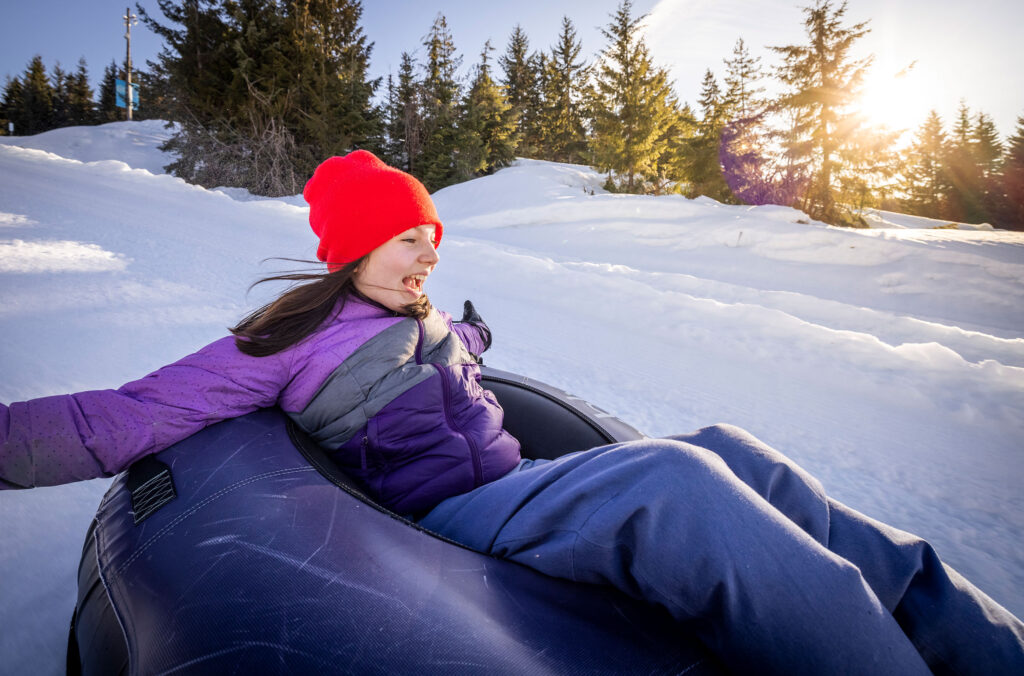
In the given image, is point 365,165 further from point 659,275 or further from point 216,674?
point 659,275

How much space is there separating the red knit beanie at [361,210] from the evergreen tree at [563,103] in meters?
23.1

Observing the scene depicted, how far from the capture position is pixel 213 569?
2.63 ft

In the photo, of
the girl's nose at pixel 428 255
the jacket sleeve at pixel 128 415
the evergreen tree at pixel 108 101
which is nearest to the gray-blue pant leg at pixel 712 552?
the jacket sleeve at pixel 128 415

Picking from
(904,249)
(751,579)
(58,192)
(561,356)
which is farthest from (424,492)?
(904,249)

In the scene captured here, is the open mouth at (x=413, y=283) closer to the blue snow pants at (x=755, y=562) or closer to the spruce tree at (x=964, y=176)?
the blue snow pants at (x=755, y=562)

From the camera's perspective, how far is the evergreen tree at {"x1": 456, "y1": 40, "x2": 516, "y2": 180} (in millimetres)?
15641

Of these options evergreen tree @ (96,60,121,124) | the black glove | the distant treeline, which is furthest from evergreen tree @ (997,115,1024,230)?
evergreen tree @ (96,60,121,124)

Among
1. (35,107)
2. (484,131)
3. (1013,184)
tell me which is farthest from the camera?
(35,107)

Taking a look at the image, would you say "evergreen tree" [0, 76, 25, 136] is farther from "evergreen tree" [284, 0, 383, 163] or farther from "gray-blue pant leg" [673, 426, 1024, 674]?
"gray-blue pant leg" [673, 426, 1024, 674]

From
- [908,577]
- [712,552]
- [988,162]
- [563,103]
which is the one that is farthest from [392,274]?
[988,162]

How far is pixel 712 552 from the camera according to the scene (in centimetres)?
84

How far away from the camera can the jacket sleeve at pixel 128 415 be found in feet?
2.98

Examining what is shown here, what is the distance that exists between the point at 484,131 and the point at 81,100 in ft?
125

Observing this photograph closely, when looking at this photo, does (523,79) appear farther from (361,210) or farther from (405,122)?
(361,210)
